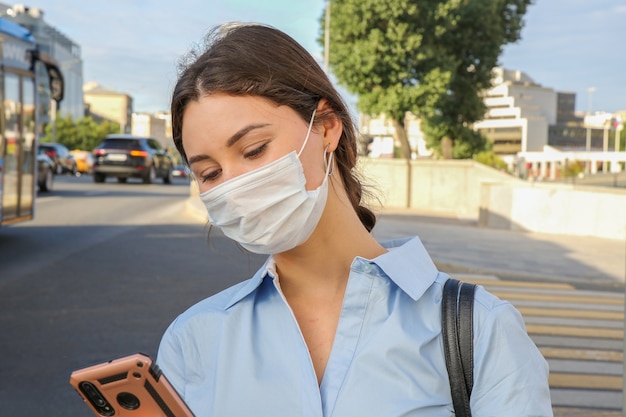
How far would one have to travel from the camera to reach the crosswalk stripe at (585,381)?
20.2 ft

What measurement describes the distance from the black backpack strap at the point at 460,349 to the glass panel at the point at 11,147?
12.1 metres

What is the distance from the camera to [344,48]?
28891mm

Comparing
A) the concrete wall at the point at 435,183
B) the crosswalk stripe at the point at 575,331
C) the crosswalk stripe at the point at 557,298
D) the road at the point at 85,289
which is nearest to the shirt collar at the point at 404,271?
the road at the point at 85,289

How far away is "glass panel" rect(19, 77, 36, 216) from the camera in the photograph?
13.9 m

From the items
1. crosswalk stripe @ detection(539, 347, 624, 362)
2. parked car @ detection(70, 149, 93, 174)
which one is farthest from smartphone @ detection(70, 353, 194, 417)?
parked car @ detection(70, 149, 93, 174)

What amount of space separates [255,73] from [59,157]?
150 ft

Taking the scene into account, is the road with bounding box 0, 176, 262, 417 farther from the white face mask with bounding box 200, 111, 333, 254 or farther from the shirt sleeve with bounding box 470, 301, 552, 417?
the shirt sleeve with bounding box 470, 301, 552, 417

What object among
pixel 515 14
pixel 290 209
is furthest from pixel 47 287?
pixel 515 14

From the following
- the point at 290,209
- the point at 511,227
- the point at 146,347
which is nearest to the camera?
the point at 290,209

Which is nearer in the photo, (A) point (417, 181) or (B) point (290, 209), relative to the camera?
(B) point (290, 209)

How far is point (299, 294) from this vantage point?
188 centimetres

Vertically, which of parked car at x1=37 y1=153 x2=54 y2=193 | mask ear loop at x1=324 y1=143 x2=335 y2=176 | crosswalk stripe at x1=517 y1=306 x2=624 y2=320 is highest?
mask ear loop at x1=324 y1=143 x2=335 y2=176

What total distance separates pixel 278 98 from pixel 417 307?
18.3 inches

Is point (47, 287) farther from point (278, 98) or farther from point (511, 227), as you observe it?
point (511, 227)
